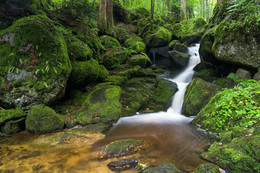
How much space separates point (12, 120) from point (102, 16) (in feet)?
33.0

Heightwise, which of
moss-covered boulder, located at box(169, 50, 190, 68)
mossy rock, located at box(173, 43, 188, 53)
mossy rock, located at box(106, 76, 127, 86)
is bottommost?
mossy rock, located at box(106, 76, 127, 86)

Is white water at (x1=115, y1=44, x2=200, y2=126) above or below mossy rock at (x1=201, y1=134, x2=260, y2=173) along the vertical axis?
below

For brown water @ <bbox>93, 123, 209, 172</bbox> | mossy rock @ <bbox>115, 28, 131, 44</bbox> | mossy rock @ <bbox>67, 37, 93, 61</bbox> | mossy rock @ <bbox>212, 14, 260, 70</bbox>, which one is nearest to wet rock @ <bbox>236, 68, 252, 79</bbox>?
mossy rock @ <bbox>212, 14, 260, 70</bbox>

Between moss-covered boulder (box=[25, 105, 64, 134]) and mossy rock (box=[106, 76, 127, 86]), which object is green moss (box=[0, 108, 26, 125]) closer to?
moss-covered boulder (box=[25, 105, 64, 134])

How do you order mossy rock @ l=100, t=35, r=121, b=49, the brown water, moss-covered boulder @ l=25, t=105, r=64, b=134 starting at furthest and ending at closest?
mossy rock @ l=100, t=35, r=121, b=49 → moss-covered boulder @ l=25, t=105, r=64, b=134 → the brown water

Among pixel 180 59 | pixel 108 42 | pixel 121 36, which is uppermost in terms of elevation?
pixel 121 36

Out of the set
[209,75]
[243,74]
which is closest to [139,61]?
[209,75]

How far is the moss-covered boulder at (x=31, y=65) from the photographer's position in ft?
19.2

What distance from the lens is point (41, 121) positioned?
17.7ft

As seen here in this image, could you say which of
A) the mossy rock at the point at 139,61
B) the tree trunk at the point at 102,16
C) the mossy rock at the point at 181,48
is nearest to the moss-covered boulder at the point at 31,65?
the mossy rock at the point at 139,61

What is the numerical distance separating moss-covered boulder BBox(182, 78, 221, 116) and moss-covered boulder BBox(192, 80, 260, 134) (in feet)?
3.54

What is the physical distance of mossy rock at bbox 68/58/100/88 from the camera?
7414mm

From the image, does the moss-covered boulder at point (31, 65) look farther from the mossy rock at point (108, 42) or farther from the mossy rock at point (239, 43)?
the mossy rock at point (239, 43)

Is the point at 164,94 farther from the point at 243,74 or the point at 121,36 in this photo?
the point at 121,36
